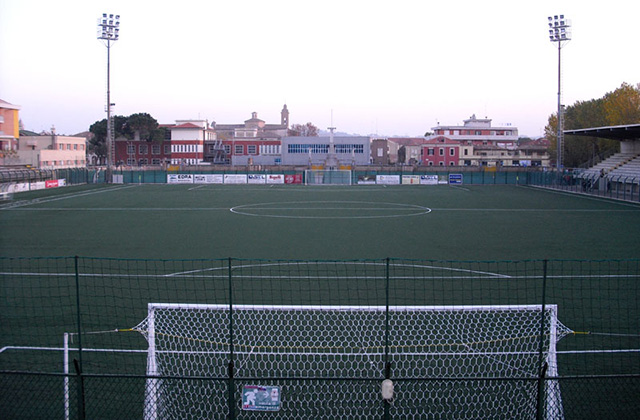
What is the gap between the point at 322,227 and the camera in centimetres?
2878

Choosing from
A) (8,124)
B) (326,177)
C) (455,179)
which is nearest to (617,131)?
(455,179)

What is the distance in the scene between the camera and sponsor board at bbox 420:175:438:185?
219 feet

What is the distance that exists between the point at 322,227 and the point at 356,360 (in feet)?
62.7

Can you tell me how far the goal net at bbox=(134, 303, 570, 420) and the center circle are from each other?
71.9 feet

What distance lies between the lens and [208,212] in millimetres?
36000

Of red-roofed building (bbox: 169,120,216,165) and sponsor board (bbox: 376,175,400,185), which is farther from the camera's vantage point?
red-roofed building (bbox: 169,120,216,165)

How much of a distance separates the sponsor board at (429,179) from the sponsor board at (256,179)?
1790 cm

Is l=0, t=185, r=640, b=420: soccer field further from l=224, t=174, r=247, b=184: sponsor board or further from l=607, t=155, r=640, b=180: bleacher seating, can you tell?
l=224, t=174, r=247, b=184: sponsor board

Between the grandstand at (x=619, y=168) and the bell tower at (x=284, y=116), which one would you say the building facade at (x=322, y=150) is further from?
the bell tower at (x=284, y=116)

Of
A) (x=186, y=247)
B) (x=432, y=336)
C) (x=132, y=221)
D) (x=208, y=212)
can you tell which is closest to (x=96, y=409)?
(x=432, y=336)

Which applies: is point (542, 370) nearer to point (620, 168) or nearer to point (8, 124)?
point (620, 168)

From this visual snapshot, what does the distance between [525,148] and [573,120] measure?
105 ft

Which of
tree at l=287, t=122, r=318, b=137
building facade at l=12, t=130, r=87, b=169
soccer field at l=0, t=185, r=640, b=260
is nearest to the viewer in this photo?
soccer field at l=0, t=185, r=640, b=260

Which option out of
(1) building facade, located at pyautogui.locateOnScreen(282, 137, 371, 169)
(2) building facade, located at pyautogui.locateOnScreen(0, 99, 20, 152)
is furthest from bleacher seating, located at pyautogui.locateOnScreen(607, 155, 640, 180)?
(2) building facade, located at pyautogui.locateOnScreen(0, 99, 20, 152)
